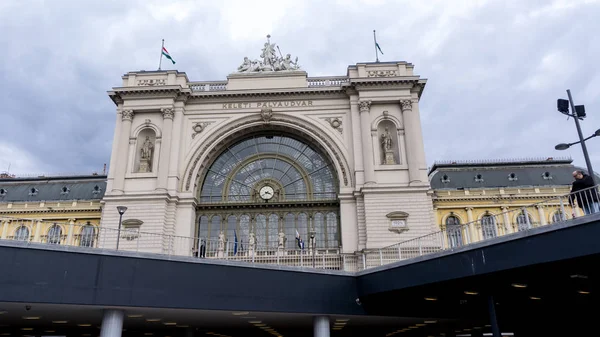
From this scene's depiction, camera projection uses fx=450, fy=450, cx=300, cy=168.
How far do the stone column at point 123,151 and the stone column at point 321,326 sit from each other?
2450 centimetres

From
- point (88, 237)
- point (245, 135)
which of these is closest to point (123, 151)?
point (88, 237)

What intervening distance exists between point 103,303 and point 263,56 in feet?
107

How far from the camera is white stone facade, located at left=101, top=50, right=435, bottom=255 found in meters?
38.0

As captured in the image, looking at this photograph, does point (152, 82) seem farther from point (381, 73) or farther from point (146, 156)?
point (381, 73)

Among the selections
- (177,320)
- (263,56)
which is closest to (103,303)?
(177,320)

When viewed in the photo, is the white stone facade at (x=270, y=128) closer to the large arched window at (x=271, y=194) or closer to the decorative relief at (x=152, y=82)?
the decorative relief at (x=152, y=82)

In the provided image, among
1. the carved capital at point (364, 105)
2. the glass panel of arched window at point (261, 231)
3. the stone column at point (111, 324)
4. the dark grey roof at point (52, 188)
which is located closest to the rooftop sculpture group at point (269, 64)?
the carved capital at point (364, 105)

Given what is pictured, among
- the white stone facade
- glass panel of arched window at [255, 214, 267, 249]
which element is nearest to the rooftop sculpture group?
the white stone facade

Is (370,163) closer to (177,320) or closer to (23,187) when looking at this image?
(177,320)

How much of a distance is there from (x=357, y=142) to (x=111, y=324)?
26904 millimetres

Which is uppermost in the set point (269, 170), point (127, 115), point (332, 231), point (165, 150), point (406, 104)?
point (127, 115)

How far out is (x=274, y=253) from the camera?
1460 inches

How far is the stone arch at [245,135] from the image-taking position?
40.2m

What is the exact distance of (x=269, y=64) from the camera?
148ft
